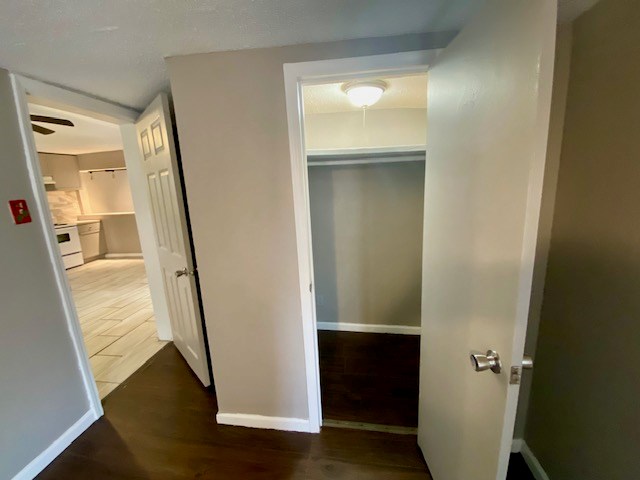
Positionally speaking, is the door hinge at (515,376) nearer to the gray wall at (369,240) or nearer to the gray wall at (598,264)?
the gray wall at (598,264)

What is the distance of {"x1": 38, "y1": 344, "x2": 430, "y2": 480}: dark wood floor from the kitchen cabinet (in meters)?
5.24

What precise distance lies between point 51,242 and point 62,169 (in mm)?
5264

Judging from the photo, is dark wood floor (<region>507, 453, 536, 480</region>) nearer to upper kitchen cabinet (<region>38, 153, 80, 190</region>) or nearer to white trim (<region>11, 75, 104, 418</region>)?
white trim (<region>11, 75, 104, 418</region>)

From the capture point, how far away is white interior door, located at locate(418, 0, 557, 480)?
2.00ft

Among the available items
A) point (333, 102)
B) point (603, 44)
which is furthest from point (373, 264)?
point (603, 44)

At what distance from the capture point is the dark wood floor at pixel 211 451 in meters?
1.40

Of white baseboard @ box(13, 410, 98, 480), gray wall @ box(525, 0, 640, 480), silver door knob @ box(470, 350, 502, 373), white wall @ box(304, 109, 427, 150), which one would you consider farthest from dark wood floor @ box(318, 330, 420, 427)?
white wall @ box(304, 109, 427, 150)

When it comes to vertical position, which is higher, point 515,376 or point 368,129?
point 368,129

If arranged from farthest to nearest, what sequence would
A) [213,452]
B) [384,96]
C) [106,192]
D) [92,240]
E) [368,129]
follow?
[92,240], [106,192], [368,129], [384,96], [213,452]

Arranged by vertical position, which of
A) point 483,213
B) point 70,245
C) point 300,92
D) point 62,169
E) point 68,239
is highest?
point 62,169

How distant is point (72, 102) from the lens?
1551mm

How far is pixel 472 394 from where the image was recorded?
907mm

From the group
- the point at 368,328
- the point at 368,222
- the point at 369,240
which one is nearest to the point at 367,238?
the point at 369,240

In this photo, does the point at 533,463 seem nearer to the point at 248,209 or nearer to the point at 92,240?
the point at 248,209
